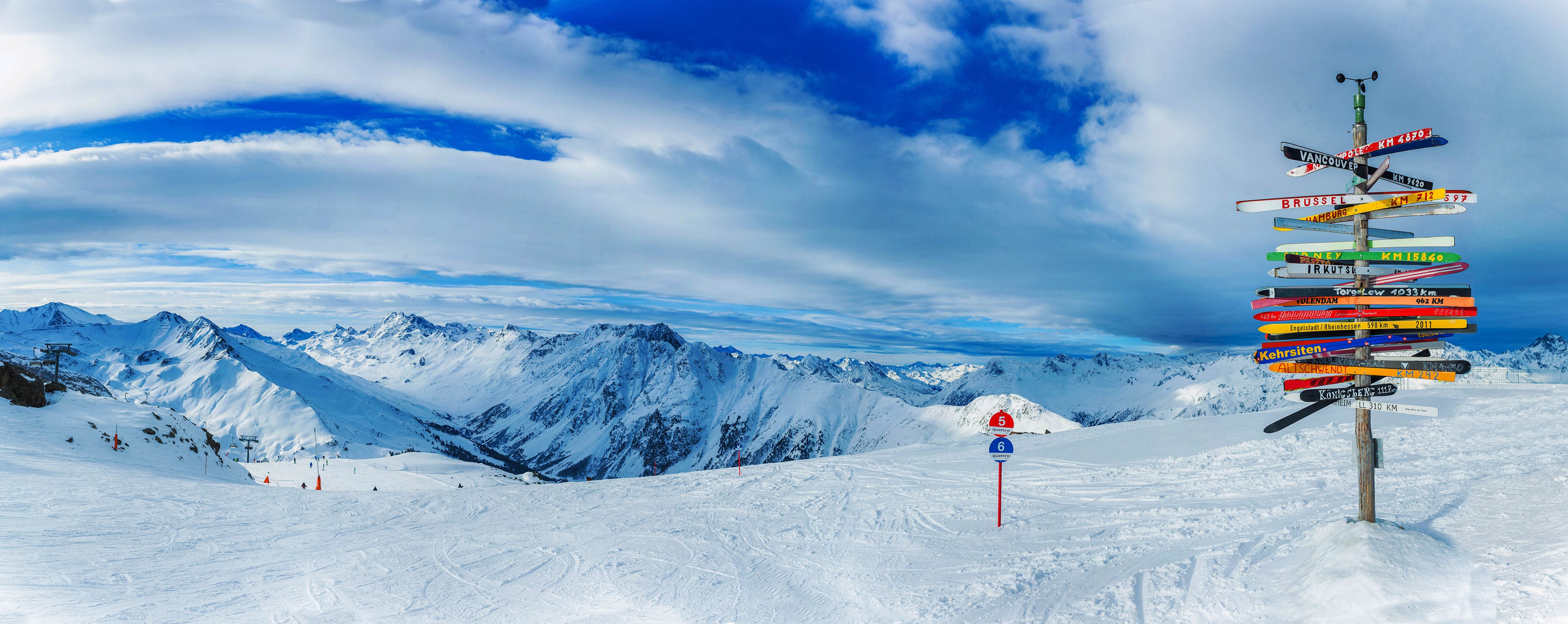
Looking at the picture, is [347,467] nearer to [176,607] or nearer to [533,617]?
[176,607]

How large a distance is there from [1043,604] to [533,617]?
23.9 ft

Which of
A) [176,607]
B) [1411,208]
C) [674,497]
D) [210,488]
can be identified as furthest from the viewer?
[210,488]

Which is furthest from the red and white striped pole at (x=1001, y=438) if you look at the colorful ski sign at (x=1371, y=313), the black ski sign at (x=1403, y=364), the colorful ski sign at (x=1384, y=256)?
the colorful ski sign at (x=1384, y=256)

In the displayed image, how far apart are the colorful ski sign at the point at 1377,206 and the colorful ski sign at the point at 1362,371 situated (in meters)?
1.95

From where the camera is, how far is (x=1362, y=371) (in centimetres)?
834

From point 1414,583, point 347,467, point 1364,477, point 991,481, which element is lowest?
point 347,467

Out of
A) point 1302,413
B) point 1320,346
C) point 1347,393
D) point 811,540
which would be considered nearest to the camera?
point 1320,346

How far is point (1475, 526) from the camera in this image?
924 cm

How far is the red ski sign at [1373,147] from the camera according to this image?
7965mm

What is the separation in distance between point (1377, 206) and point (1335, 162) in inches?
30.0

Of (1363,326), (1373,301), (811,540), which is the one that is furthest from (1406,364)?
(811,540)

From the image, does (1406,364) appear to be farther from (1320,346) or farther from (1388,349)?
(1320,346)

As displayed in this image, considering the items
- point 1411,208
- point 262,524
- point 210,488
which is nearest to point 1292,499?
point 1411,208

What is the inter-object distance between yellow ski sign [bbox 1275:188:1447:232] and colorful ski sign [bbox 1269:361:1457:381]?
74.1 inches
